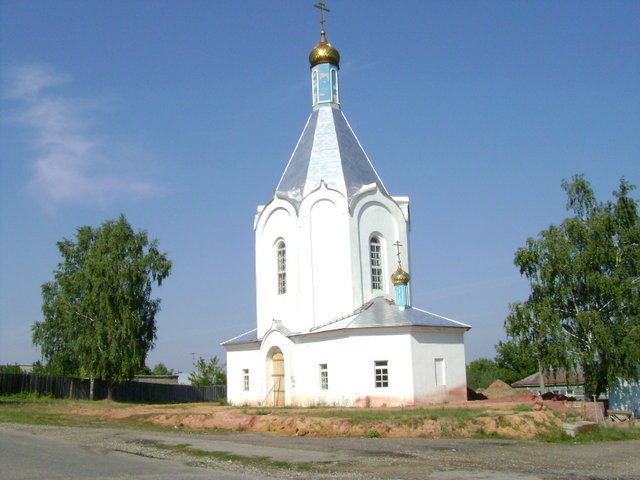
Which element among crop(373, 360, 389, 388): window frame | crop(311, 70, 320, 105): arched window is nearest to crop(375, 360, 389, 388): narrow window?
crop(373, 360, 389, 388): window frame

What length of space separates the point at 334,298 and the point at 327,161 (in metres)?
5.54

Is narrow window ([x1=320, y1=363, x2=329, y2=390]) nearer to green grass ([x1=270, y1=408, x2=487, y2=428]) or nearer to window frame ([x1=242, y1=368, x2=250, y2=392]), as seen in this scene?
window frame ([x1=242, y1=368, x2=250, y2=392])

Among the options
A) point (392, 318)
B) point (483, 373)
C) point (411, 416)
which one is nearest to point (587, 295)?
point (392, 318)

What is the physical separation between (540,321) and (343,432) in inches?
424

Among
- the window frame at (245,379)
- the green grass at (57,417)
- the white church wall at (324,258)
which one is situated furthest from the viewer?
the window frame at (245,379)

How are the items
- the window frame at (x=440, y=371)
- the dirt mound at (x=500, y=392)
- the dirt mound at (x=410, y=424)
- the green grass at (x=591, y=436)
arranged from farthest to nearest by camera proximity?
the dirt mound at (x=500, y=392) → the window frame at (x=440, y=371) → the dirt mound at (x=410, y=424) → the green grass at (x=591, y=436)

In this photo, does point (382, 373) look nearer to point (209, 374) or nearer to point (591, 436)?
point (591, 436)

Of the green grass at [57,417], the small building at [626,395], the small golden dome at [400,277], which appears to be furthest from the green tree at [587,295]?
the green grass at [57,417]

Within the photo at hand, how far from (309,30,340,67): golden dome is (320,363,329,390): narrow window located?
13162 millimetres

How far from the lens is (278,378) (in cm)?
2500

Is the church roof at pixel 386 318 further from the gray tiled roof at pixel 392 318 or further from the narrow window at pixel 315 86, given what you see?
the narrow window at pixel 315 86

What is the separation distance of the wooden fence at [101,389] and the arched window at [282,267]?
36.9 ft

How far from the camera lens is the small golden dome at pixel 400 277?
24281 millimetres

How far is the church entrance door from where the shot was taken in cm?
2486
